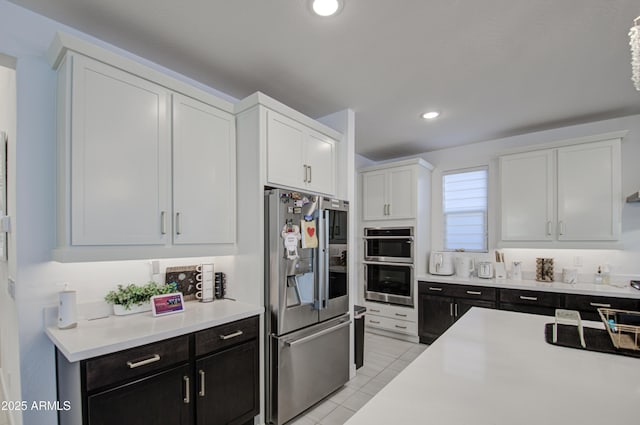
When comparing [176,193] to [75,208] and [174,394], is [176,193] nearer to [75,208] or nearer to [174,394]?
[75,208]

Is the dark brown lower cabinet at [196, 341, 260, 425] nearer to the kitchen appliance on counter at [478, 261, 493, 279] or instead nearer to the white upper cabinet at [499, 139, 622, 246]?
the kitchen appliance on counter at [478, 261, 493, 279]

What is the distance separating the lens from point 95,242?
1.69m

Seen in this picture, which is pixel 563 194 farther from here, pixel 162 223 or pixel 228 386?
pixel 162 223

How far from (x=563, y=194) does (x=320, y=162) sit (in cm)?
276

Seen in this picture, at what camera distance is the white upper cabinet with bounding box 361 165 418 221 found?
13.6ft

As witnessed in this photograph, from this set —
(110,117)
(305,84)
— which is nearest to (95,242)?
(110,117)

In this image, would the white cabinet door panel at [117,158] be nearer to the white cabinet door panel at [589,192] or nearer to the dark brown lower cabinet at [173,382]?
the dark brown lower cabinet at [173,382]

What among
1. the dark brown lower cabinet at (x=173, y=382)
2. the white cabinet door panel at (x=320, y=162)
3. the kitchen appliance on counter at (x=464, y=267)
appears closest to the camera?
the dark brown lower cabinet at (x=173, y=382)

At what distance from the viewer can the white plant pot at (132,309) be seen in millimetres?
1986

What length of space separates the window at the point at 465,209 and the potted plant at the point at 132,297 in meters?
3.78

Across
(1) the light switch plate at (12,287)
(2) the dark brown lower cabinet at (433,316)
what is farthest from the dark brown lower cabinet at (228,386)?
(2) the dark brown lower cabinet at (433,316)

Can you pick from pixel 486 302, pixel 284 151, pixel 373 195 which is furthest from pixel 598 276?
pixel 284 151

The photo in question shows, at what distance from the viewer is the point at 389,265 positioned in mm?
4230

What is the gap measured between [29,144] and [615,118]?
17.0ft
